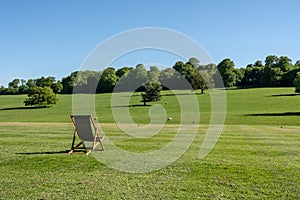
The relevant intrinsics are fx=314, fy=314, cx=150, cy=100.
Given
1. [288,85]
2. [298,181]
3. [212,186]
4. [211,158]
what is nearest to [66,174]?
[212,186]

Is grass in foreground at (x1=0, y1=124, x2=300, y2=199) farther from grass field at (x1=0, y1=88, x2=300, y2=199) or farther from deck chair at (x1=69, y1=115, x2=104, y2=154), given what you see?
deck chair at (x1=69, y1=115, x2=104, y2=154)

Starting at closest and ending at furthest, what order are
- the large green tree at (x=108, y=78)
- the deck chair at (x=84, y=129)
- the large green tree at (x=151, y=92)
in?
the deck chair at (x=84, y=129)
the large green tree at (x=108, y=78)
the large green tree at (x=151, y=92)

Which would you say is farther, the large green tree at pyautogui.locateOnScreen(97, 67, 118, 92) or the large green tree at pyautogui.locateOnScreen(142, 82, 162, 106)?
the large green tree at pyautogui.locateOnScreen(142, 82, 162, 106)

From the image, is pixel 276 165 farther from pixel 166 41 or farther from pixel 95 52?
pixel 95 52

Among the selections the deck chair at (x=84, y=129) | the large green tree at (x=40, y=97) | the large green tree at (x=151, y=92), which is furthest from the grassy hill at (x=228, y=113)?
Answer: the deck chair at (x=84, y=129)

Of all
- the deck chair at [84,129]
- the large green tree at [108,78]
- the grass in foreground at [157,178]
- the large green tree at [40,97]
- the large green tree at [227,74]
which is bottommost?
the grass in foreground at [157,178]

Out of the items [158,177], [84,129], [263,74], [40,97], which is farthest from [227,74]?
[158,177]

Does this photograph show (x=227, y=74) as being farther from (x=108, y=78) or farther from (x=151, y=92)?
(x=108, y=78)

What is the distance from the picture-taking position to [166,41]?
10664 millimetres

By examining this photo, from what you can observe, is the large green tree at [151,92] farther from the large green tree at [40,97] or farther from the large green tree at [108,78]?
the large green tree at [40,97]

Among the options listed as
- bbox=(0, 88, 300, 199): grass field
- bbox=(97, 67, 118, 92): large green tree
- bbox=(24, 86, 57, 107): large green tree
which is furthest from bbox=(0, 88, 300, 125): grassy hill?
bbox=(0, 88, 300, 199): grass field

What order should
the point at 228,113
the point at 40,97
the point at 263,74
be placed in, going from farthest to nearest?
1. the point at 263,74
2. the point at 40,97
3. the point at 228,113

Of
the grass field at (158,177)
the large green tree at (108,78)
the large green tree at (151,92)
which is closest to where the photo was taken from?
the grass field at (158,177)

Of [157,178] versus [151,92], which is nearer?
[157,178]
